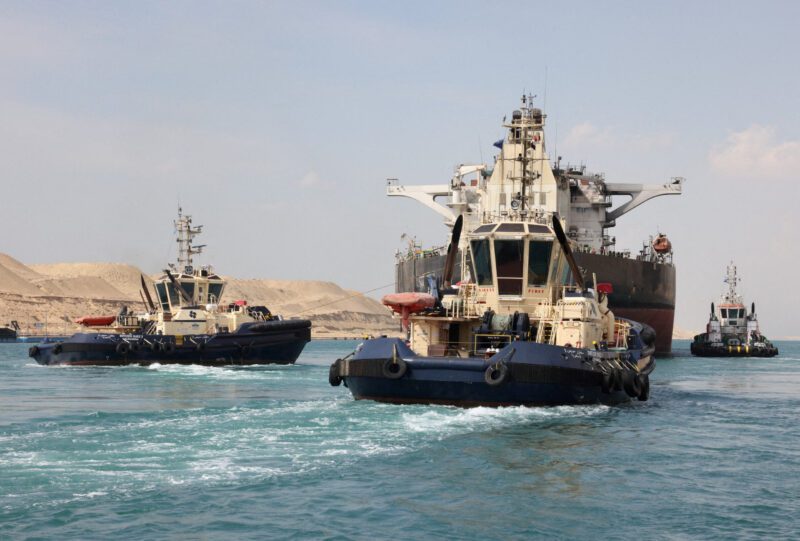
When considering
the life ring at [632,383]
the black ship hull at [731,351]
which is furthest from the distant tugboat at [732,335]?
the life ring at [632,383]

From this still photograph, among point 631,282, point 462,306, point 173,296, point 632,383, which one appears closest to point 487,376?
point 462,306

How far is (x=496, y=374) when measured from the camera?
23.7 metres

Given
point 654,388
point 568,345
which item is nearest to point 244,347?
point 654,388

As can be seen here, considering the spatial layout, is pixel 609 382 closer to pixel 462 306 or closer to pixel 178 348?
pixel 462 306

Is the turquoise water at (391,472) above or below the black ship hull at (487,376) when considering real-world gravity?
below

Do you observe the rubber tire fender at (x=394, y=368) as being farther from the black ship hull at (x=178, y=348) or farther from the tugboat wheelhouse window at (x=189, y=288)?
the tugboat wheelhouse window at (x=189, y=288)

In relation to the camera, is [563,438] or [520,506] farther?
[563,438]

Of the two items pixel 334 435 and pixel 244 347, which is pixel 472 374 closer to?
pixel 334 435

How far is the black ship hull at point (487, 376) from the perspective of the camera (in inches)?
944

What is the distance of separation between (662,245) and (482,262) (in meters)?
51.2

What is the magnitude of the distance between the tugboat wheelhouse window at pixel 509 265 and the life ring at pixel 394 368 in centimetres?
486

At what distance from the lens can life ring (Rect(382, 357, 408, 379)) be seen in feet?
80.2

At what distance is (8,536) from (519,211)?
20.3 metres

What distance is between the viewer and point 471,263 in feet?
94.9
